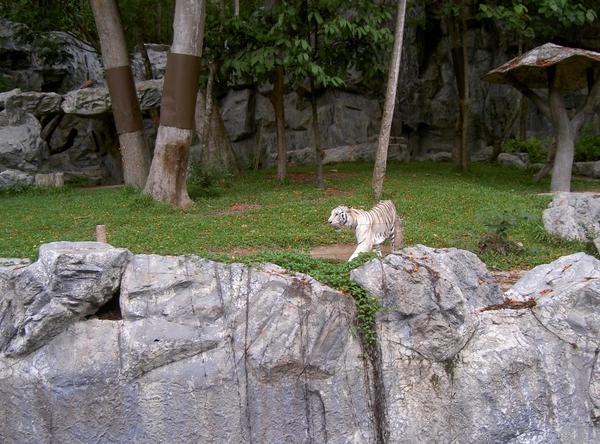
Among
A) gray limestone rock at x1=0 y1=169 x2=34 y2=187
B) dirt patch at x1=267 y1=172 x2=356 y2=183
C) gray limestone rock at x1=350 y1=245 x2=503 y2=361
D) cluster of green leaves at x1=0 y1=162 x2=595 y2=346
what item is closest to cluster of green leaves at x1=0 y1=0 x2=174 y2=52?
gray limestone rock at x1=0 y1=169 x2=34 y2=187

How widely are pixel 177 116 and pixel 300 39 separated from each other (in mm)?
2917

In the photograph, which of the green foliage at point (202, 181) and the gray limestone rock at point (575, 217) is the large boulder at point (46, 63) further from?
the gray limestone rock at point (575, 217)

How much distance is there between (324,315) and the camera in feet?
22.2

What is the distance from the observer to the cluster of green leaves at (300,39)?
38.7 feet

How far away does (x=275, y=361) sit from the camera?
21.8 feet

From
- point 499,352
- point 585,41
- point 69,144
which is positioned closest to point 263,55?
point 499,352

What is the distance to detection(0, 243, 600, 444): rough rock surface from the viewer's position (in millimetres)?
6633

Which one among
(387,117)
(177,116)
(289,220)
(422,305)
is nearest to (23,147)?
(177,116)

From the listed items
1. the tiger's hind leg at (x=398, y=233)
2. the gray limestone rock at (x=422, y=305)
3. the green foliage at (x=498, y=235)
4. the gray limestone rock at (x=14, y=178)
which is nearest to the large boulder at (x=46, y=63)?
the gray limestone rock at (x=14, y=178)

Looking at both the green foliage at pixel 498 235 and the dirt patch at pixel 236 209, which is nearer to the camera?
the green foliage at pixel 498 235

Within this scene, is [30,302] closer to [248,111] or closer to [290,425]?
[290,425]

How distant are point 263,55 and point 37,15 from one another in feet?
29.7

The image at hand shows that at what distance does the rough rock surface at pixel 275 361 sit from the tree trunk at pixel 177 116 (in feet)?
17.9

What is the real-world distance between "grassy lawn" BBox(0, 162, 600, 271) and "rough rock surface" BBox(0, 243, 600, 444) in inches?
31.2
